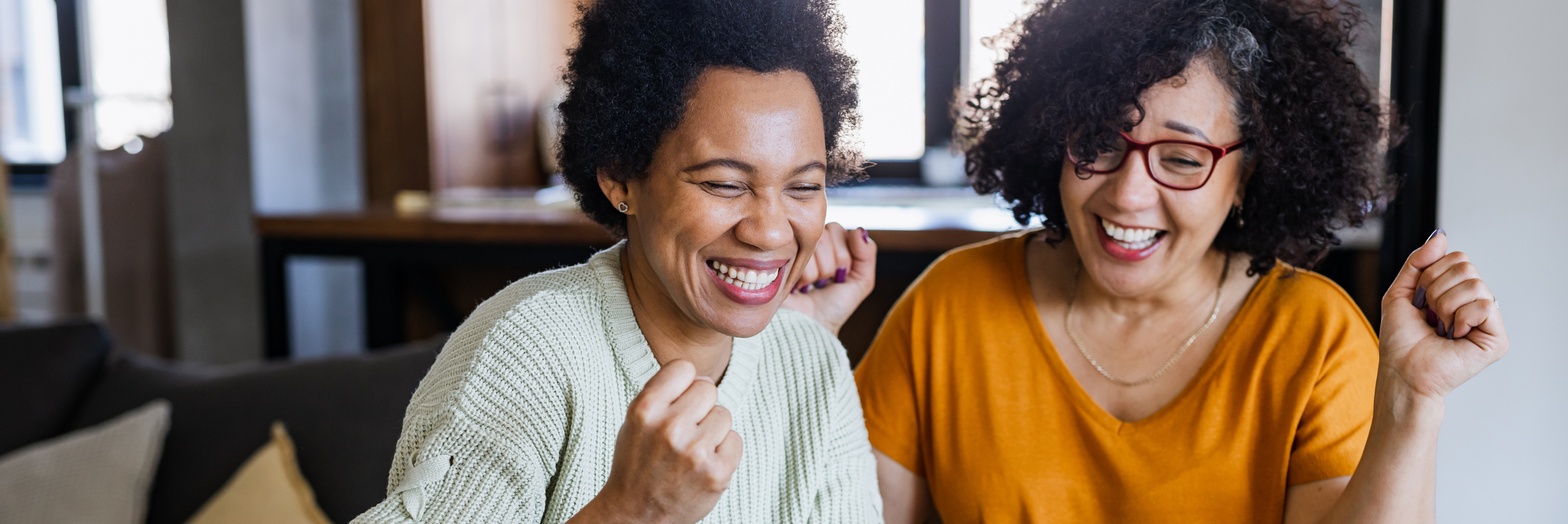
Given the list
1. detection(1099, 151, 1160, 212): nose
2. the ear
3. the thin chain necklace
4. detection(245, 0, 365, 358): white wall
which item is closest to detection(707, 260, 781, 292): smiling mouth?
the ear

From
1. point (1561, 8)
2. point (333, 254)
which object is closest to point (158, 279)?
point (333, 254)

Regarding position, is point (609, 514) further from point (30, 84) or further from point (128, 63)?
point (30, 84)

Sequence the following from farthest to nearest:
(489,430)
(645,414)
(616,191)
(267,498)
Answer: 1. (267,498)
2. (616,191)
3. (489,430)
4. (645,414)

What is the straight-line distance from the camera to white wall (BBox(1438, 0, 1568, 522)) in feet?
4.80

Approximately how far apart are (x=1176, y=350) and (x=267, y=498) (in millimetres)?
1468

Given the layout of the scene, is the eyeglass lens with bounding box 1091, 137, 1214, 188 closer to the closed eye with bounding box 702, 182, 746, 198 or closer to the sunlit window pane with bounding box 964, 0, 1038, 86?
the sunlit window pane with bounding box 964, 0, 1038, 86

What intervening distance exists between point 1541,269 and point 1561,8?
0.36m

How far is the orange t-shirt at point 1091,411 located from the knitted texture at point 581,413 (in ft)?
0.56

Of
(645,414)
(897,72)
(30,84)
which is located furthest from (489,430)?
(30,84)

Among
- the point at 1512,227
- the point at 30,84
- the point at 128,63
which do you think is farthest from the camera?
the point at 30,84

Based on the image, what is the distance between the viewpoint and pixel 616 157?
101 cm

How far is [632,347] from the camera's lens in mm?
1063

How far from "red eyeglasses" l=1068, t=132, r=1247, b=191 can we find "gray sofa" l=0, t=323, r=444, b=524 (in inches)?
50.4

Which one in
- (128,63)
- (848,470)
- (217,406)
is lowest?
(217,406)
